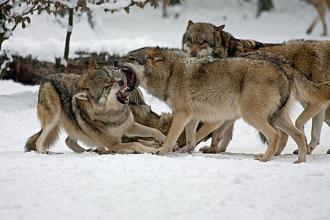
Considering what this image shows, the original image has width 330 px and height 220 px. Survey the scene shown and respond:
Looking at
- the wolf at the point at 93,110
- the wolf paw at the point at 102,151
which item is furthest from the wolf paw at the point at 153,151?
Answer: the wolf paw at the point at 102,151

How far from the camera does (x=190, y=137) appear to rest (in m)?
6.57

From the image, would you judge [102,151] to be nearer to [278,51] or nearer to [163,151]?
[163,151]

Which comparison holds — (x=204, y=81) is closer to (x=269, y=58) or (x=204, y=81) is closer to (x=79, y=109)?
(x=269, y=58)

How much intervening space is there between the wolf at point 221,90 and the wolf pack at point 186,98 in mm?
10

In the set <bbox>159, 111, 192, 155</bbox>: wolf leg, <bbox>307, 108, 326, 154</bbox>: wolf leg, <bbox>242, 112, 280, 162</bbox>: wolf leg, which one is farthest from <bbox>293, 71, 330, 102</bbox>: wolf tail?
<bbox>159, 111, 192, 155</bbox>: wolf leg

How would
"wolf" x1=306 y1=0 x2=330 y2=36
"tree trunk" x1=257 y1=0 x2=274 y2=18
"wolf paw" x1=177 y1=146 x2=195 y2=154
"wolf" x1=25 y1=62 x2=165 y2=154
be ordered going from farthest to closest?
1. "tree trunk" x1=257 y1=0 x2=274 y2=18
2. "wolf" x1=306 y1=0 x2=330 y2=36
3. "wolf paw" x1=177 y1=146 x2=195 y2=154
4. "wolf" x1=25 y1=62 x2=165 y2=154

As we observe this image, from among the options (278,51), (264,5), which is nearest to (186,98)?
(278,51)

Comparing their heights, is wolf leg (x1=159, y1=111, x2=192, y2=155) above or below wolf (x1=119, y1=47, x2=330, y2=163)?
below

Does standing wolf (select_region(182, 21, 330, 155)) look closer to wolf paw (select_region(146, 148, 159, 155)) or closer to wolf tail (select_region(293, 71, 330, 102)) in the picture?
wolf tail (select_region(293, 71, 330, 102))

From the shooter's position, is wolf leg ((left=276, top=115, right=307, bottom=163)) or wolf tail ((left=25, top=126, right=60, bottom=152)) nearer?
wolf leg ((left=276, top=115, right=307, bottom=163))

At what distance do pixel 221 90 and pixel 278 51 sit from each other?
127 centimetres

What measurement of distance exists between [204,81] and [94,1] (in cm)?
457

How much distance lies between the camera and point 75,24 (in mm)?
17641

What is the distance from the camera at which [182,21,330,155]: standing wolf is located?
6.62 metres
